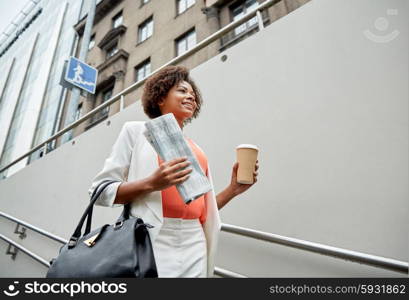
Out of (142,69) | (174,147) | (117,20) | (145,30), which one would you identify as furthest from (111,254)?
(117,20)

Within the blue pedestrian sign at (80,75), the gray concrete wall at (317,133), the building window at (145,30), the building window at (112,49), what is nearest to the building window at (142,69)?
the building window at (145,30)

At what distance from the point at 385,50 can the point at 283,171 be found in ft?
2.76

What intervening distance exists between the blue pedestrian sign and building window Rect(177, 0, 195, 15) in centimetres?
587

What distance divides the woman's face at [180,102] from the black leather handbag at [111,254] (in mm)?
471

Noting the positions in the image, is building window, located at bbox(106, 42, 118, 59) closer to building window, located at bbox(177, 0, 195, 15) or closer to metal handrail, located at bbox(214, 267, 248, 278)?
building window, located at bbox(177, 0, 195, 15)

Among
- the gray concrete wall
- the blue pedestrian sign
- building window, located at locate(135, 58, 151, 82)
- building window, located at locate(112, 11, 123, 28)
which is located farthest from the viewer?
building window, located at locate(112, 11, 123, 28)

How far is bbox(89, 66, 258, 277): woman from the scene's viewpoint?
2.83 feet

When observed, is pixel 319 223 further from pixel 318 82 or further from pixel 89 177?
pixel 89 177

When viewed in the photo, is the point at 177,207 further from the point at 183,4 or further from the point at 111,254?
the point at 183,4

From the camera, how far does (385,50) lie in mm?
1380

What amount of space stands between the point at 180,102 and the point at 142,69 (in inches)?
397

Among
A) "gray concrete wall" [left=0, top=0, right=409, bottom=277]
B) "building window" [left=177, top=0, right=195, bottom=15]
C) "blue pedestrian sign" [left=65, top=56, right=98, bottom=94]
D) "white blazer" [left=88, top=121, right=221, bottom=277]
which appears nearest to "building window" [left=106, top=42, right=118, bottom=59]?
"building window" [left=177, top=0, right=195, bottom=15]

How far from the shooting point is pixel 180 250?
923 millimetres

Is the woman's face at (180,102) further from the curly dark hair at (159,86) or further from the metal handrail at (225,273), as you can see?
the metal handrail at (225,273)
